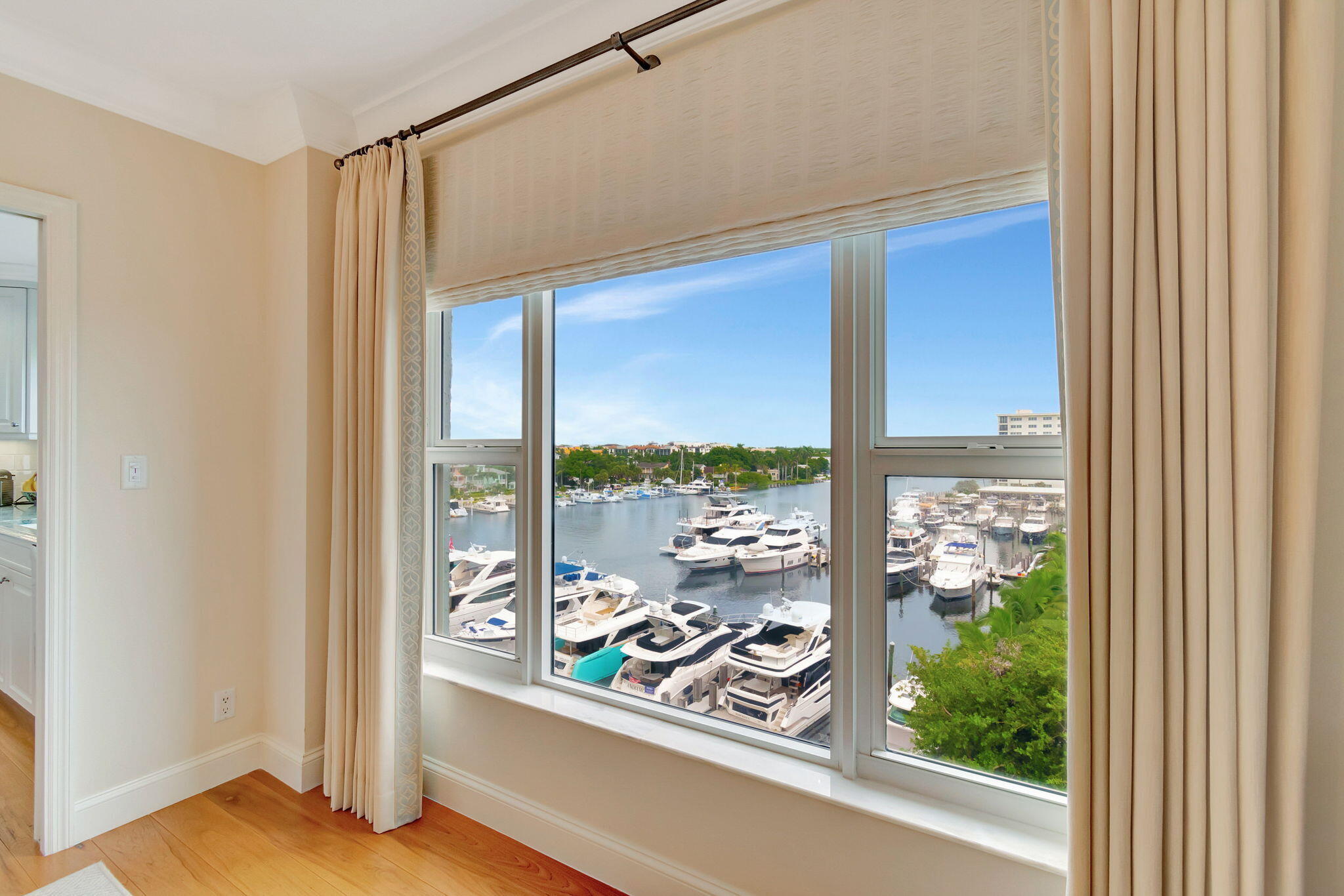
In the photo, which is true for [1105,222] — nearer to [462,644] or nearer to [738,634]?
[738,634]

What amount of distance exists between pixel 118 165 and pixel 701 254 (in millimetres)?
2071

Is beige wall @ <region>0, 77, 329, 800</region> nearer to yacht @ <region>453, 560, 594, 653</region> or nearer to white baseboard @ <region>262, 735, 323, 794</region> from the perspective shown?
white baseboard @ <region>262, 735, 323, 794</region>

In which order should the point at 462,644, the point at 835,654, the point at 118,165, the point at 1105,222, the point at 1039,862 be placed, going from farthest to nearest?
the point at 462,644 < the point at 118,165 < the point at 835,654 < the point at 1039,862 < the point at 1105,222

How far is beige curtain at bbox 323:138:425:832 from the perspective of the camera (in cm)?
213

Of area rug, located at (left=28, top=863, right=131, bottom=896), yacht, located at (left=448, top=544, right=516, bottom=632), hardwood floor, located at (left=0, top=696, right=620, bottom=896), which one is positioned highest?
yacht, located at (left=448, top=544, right=516, bottom=632)

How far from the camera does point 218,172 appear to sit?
94.3 inches

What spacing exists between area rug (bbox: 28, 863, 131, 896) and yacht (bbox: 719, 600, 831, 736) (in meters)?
1.86

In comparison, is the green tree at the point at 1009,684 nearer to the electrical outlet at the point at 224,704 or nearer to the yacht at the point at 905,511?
the yacht at the point at 905,511

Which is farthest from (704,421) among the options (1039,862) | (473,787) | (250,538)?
(250,538)

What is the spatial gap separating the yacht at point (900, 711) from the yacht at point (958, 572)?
0.24 m

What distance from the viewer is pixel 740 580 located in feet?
5.85

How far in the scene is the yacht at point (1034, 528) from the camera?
1369mm

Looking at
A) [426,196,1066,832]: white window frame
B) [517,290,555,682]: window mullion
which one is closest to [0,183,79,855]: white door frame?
[517,290,555,682]: window mullion

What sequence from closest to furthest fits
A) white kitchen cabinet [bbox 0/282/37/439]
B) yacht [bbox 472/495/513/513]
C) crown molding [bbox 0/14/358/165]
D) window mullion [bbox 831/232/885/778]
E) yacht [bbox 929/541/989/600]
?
yacht [bbox 929/541/989/600], window mullion [bbox 831/232/885/778], crown molding [bbox 0/14/358/165], yacht [bbox 472/495/513/513], white kitchen cabinet [bbox 0/282/37/439]
